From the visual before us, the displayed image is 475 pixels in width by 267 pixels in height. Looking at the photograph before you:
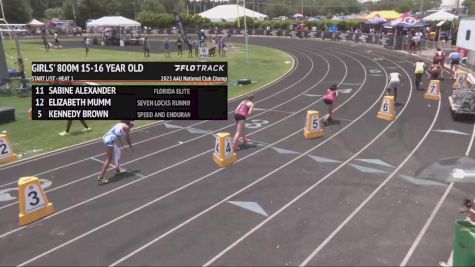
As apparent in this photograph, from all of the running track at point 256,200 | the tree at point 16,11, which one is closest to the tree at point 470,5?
the tree at point 16,11

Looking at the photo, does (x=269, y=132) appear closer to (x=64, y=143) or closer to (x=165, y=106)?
(x=165, y=106)

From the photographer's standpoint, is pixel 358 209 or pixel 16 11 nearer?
pixel 358 209

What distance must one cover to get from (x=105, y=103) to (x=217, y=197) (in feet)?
34.0

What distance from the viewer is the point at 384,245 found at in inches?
311

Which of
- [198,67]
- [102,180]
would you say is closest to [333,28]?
[198,67]

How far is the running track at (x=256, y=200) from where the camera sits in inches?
309

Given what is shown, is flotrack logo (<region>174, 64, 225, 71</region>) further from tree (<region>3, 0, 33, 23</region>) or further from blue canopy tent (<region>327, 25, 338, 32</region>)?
tree (<region>3, 0, 33, 23</region>)

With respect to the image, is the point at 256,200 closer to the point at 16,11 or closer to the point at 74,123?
the point at 74,123

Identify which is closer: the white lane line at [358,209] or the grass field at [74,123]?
the white lane line at [358,209]
